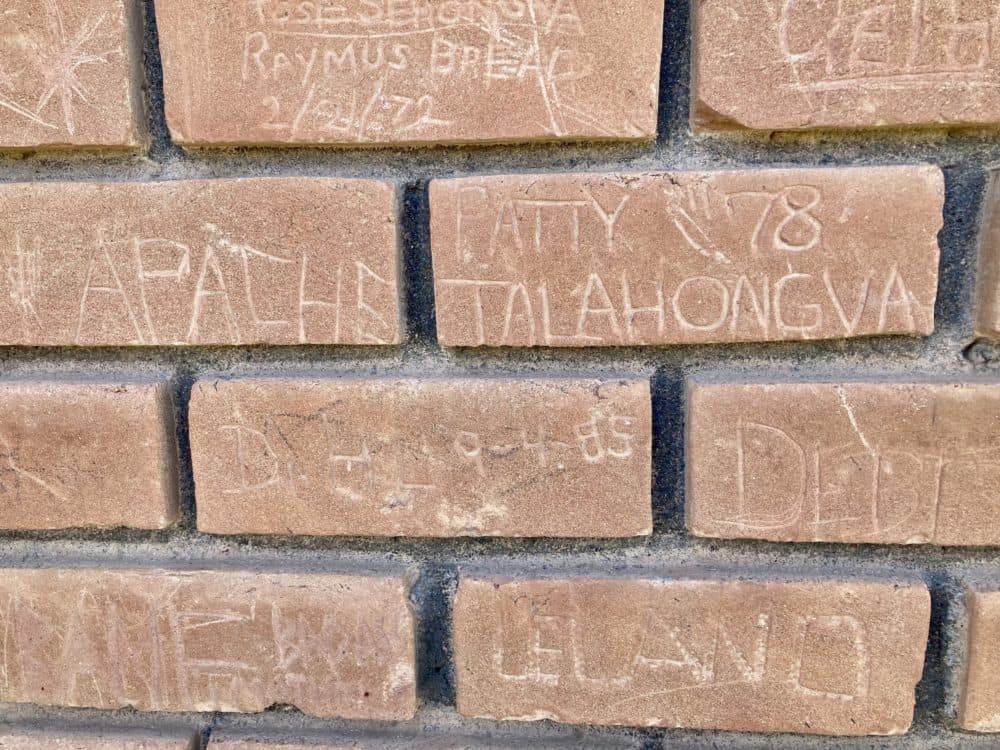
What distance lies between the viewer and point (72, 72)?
52cm

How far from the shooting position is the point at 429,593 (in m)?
0.56

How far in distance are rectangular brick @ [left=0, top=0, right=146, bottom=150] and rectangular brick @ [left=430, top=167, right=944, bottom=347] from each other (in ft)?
0.82

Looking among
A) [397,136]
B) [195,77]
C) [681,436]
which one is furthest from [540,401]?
[195,77]

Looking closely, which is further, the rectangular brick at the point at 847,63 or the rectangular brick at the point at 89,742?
the rectangular brick at the point at 89,742

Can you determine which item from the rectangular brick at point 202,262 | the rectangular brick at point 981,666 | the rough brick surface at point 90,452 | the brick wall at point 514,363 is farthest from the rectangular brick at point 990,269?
the rough brick surface at point 90,452

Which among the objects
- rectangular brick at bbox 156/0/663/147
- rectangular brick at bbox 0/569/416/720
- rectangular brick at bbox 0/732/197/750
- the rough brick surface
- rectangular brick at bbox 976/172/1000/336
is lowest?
rectangular brick at bbox 0/732/197/750

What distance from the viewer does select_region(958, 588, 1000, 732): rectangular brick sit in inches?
20.3

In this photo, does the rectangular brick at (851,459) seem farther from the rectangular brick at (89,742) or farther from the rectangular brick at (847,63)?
the rectangular brick at (89,742)

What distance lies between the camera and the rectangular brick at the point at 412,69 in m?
0.49

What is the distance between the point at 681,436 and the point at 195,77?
0.45 metres

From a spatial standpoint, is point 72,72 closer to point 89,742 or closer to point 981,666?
point 89,742

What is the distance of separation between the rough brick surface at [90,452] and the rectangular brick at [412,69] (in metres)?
0.23

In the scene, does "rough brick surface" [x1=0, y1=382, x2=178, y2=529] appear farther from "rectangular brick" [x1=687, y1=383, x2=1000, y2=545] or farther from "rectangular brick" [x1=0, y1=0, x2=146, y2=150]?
"rectangular brick" [x1=687, y1=383, x2=1000, y2=545]

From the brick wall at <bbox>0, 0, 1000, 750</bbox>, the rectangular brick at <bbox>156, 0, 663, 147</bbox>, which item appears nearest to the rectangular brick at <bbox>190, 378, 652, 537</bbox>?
the brick wall at <bbox>0, 0, 1000, 750</bbox>
